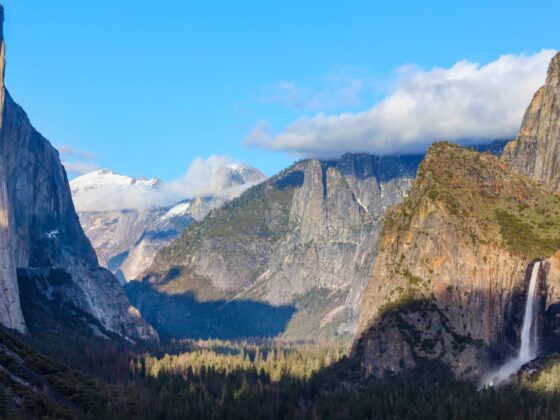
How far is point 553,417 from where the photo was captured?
171 meters

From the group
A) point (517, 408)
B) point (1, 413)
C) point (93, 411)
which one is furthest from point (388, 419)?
point (1, 413)

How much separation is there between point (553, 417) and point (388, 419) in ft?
145

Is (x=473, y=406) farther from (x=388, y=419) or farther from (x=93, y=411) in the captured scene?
(x=93, y=411)

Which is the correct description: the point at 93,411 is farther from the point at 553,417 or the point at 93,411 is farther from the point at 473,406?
the point at 553,417

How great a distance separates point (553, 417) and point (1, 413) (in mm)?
128967

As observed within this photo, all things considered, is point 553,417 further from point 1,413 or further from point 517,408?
point 1,413

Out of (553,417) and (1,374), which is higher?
(1,374)

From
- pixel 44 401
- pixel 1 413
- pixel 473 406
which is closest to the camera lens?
pixel 1 413

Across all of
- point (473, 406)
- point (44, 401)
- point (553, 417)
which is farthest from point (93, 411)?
point (553, 417)

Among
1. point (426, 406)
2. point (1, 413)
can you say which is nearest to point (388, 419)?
point (426, 406)

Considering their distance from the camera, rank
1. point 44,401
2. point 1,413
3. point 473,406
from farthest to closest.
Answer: point 473,406 → point 44,401 → point 1,413

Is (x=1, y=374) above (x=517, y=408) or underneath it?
above

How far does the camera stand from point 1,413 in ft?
531

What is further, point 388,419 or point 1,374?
point 388,419
